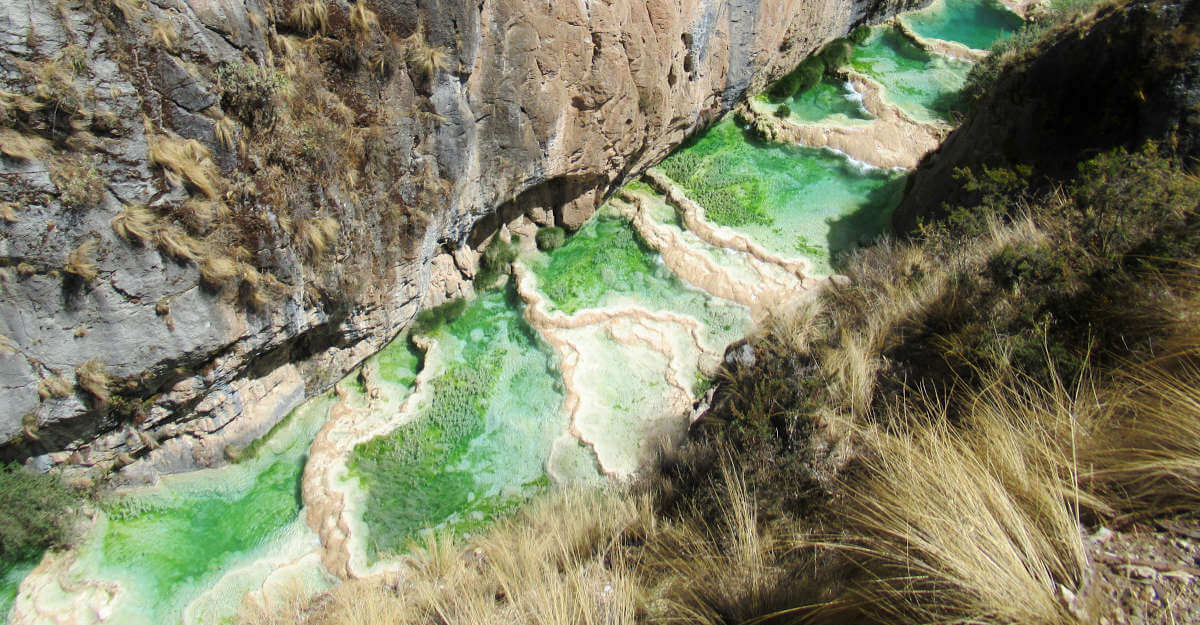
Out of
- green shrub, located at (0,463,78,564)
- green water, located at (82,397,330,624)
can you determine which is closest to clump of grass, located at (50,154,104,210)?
green shrub, located at (0,463,78,564)

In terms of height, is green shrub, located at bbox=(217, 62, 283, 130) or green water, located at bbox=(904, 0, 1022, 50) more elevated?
green shrub, located at bbox=(217, 62, 283, 130)

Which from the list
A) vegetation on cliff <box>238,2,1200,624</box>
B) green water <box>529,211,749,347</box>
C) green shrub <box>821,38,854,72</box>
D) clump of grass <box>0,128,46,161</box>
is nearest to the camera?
vegetation on cliff <box>238,2,1200,624</box>

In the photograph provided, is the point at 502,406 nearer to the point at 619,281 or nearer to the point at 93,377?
the point at 619,281

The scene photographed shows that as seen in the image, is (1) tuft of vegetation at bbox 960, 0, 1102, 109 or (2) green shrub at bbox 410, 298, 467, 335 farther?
(1) tuft of vegetation at bbox 960, 0, 1102, 109

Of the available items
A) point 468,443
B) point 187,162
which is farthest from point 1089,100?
point 187,162

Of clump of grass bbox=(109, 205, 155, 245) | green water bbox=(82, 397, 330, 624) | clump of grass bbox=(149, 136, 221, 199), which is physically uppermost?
clump of grass bbox=(149, 136, 221, 199)

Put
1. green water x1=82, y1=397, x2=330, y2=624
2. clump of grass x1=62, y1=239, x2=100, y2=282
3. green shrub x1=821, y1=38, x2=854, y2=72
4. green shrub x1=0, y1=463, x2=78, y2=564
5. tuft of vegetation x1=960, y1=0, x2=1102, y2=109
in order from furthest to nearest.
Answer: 1. green shrub x1=821, y1=38, x2=854, y2=72
2. tuft of vegetation x1=960, y1=0, x2=1102, y2=109
3. green water x1=82, y1=397, x2=330, y2=624
4. green shrub x1=0, y1=463, x2=78, y2=564
5. clump of grass x1=62, y1=239, x2=100, y2=282

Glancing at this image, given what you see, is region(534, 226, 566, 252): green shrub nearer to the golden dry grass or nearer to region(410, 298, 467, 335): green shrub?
region(410, 298, 467, 335): green shrub

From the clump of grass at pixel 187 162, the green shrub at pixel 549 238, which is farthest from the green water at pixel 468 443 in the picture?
the clump of grass at pixel 187 162
